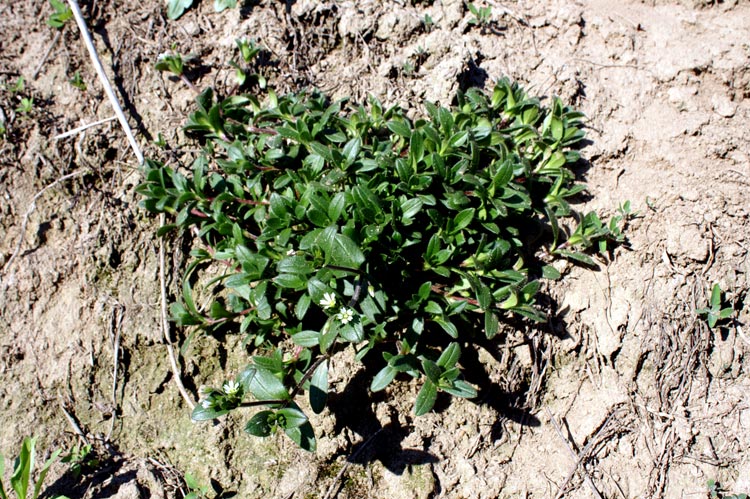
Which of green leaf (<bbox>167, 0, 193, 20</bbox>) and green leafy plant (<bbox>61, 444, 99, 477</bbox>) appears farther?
green leaf (<bbox>167, 0, 193, 20</bbox>)

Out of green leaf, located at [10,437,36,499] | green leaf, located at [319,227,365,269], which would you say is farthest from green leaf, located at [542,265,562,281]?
green leaf, located at [10,437,36,499]

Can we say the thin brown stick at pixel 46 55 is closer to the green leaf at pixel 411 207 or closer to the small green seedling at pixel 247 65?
the small green seedling at pixel 247 65

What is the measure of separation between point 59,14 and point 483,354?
154 inches

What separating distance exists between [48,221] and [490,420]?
Result: 3193 millimetres

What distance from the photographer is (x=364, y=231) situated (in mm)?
2715

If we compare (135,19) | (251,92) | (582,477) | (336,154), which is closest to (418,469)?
(582,477)

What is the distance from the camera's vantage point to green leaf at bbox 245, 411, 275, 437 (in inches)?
88.4

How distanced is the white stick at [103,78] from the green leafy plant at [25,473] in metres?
1.88

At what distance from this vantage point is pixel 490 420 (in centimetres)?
307

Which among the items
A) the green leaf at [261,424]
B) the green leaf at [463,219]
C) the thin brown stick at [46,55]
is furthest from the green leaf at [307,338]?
the thin brown stick at [46,55]

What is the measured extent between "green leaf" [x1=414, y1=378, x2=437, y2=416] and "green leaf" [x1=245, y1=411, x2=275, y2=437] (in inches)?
27.8

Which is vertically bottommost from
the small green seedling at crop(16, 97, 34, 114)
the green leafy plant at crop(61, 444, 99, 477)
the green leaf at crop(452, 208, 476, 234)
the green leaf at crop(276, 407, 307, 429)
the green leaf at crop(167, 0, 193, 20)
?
the green leafy plant at crop(61, 444, 99, 477)

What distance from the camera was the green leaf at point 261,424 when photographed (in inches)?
88.4

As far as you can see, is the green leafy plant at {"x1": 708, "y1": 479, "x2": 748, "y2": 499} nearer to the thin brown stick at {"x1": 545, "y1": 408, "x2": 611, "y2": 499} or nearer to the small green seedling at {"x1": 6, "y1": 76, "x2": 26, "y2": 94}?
the thin brown stick at {"x1": 545, "y1": 408, "x2": 611, "y2": 499}
